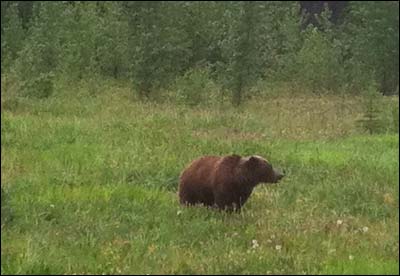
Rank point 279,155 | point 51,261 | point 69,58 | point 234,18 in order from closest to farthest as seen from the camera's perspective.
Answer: point 51,261 < point 279,155 < point 234,18 < point 69,58

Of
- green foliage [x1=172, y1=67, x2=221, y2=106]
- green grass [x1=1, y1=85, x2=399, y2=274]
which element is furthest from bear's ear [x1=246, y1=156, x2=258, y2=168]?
green foliage [x1=172, y1=67, x2=221, y2=106]

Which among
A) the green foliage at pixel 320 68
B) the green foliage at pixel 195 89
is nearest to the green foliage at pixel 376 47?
the green foliage at pixel 320 68

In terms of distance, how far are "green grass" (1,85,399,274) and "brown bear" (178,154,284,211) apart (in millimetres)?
262

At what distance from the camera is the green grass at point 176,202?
6.62m

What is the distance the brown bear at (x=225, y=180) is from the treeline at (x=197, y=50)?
12569mm

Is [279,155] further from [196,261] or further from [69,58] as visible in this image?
[69,58]

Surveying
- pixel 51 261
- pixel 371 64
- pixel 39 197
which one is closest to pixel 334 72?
pixel 371 64

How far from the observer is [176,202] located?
367 inches

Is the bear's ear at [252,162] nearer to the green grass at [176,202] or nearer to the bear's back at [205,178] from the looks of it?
the bear's back at [205,178]

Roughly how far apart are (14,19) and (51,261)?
2545 centimetres

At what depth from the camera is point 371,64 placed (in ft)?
91.1

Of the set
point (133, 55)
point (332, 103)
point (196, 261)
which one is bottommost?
point (332, 103)

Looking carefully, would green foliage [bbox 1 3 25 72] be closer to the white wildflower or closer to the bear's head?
the bear's head

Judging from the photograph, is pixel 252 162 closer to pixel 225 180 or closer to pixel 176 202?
pixel 225 180
